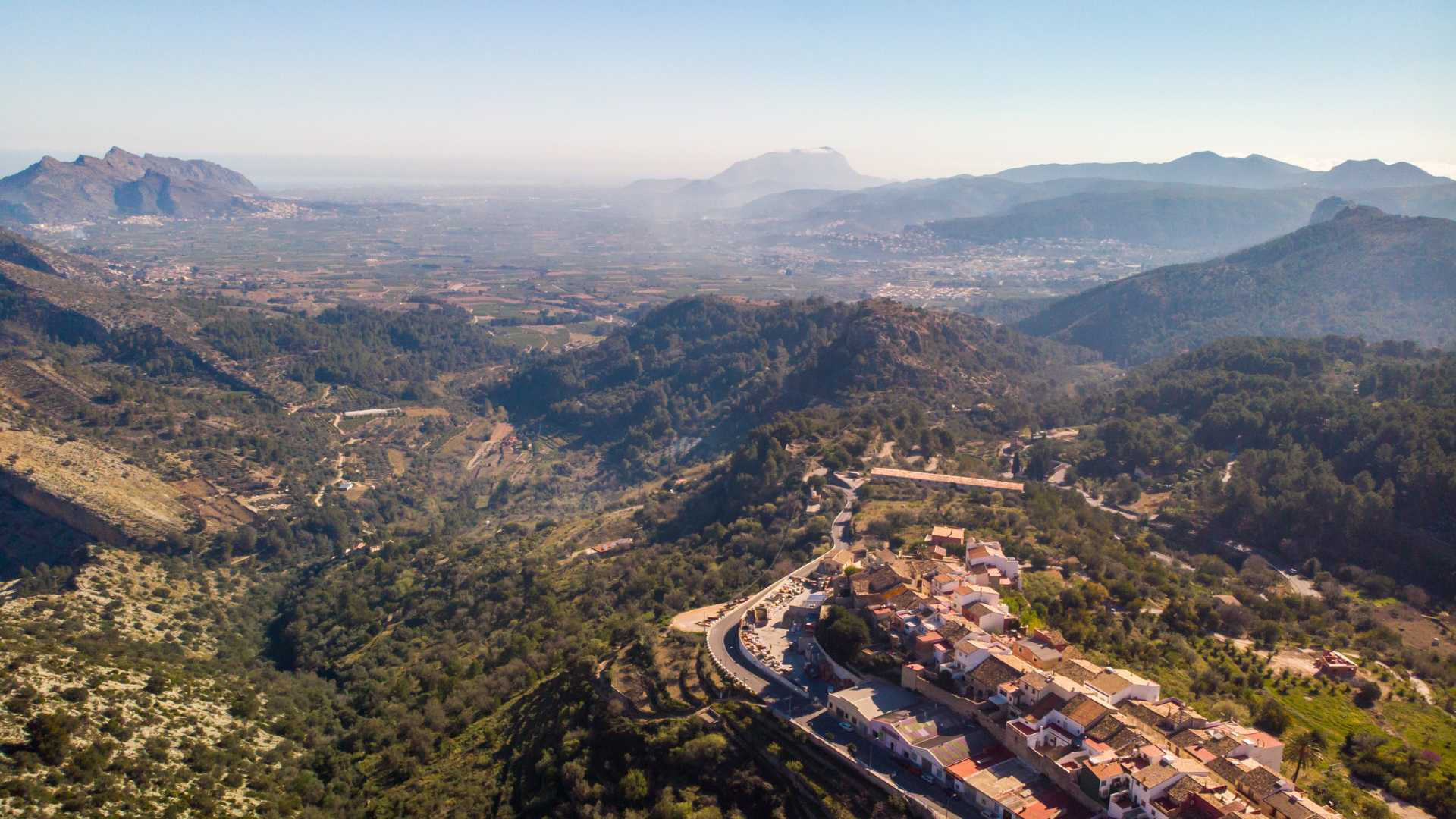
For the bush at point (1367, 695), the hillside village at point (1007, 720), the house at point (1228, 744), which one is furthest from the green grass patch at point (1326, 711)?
the house at point (1228, 744)

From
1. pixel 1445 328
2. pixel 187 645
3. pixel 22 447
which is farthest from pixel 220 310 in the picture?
pixel 1445 328

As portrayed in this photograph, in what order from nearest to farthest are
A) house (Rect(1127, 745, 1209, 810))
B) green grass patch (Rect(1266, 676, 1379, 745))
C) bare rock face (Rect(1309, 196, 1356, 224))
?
house (Rect(1127, 745, 1209, 810)) < green grass patch (Rect(1266, 676, 1379, 745)) < bare rock face (Rect(1309, 196, 1356, 224))

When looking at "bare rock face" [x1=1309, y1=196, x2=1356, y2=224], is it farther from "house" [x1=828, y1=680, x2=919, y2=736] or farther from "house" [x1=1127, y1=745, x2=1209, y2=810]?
"house" [x1=1127, y1=745, x2=1209, y2=810]

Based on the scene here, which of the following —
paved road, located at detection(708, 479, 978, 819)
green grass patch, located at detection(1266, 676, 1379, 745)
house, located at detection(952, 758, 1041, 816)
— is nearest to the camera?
house, located at detection(952, 758, 1041, 816)

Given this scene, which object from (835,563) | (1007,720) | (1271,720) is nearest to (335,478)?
(835,563)

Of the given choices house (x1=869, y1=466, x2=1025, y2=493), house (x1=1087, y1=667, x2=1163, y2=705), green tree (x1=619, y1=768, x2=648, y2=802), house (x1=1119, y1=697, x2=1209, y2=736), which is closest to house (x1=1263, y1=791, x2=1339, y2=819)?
house (x1=1119, y1=697, x2=1209, y2=736)

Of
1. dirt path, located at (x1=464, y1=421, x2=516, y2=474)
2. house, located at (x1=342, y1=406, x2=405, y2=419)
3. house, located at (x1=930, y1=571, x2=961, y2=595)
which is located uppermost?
house, located at (x1=930, y1=571, x2=961, y2=595)
